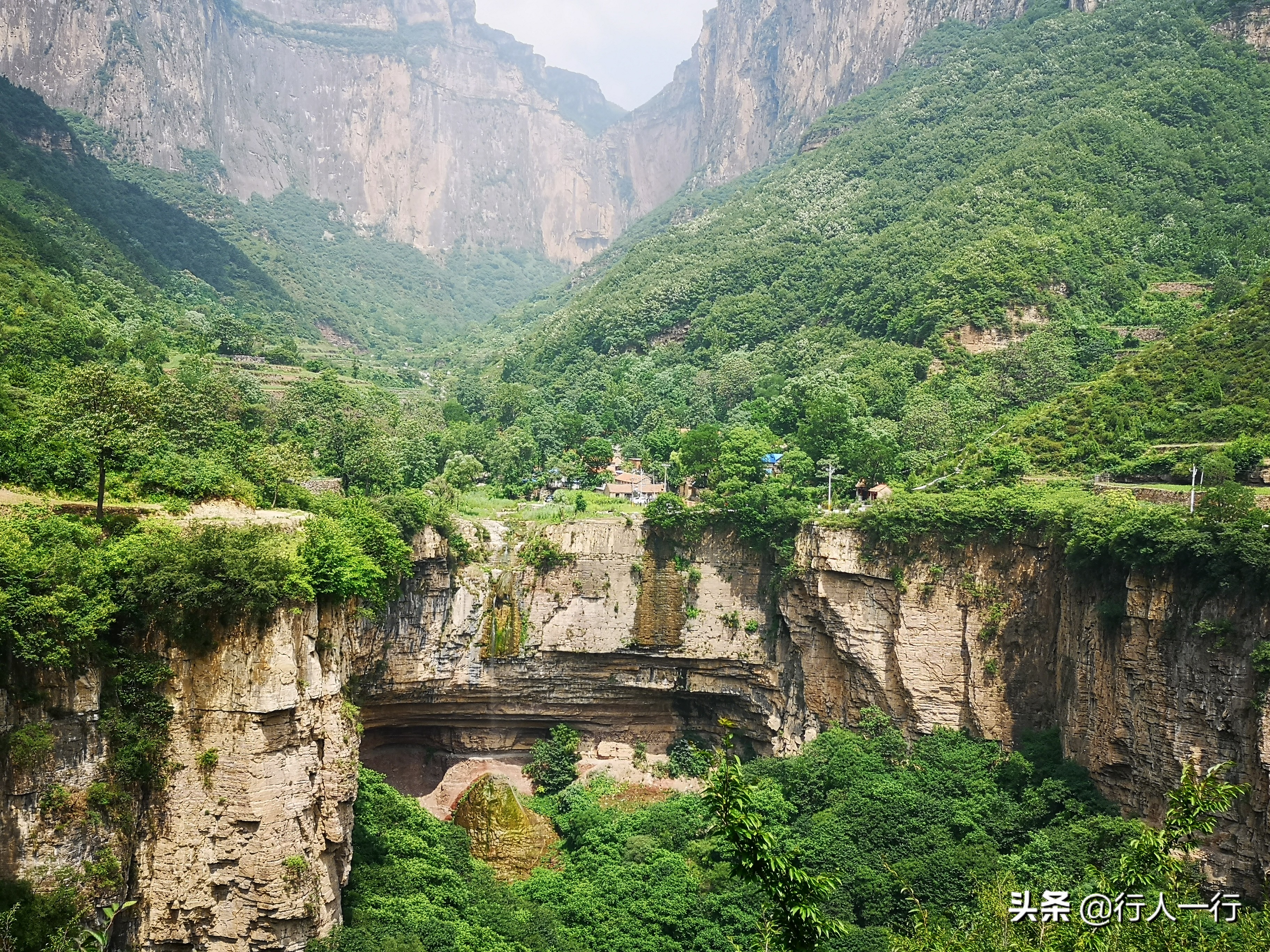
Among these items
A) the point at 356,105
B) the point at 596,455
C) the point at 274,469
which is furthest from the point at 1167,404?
the point at 356,105

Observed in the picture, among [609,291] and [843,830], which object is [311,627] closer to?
[843,830]

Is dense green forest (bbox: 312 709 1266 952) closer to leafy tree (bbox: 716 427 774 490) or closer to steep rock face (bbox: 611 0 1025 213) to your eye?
leafy tree (bbox: 716 427 774 490)

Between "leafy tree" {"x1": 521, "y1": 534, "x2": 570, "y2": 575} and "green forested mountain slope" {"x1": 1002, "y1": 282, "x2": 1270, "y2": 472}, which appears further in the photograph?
"leafy tree" {"x1": 521, "y1": 534, "x2": 570, "y2": 575}

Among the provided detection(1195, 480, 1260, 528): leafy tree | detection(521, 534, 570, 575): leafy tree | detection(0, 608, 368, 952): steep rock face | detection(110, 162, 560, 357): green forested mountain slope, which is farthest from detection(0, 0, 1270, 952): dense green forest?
detection(110, 162, 560, 357): green forested mountain slope

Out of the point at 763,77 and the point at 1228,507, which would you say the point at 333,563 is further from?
the point at 763,77

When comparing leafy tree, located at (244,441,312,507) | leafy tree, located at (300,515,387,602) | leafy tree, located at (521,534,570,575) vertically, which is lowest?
leafy tree, located at (300,515,387,602)
